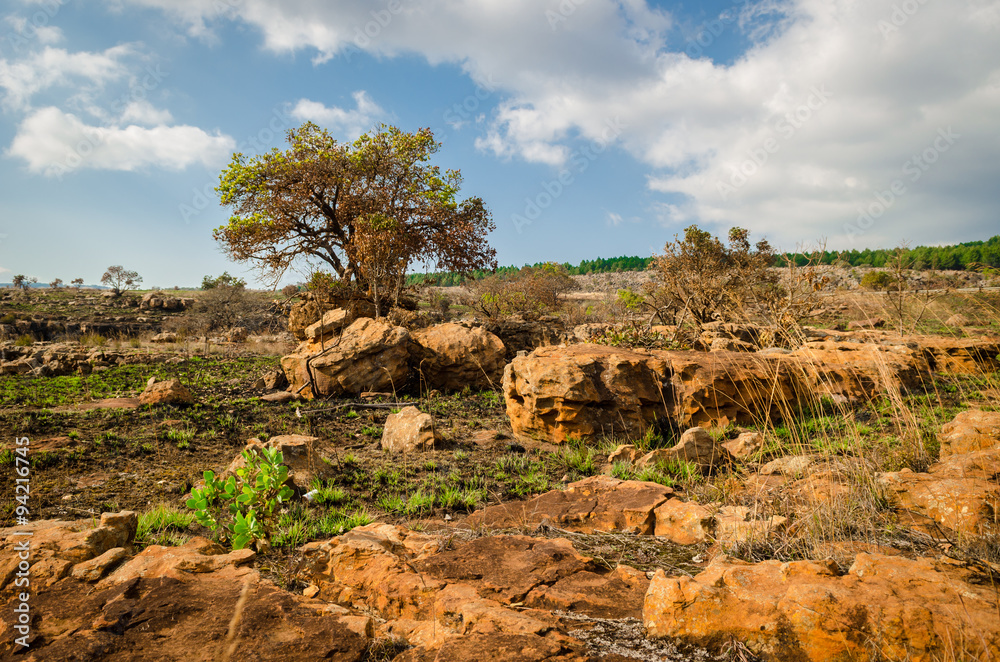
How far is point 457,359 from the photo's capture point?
1073 centimetres

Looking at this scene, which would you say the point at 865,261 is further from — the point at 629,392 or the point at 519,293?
the point at 629,392

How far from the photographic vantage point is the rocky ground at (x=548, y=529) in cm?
191

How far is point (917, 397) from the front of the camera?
7301 mm

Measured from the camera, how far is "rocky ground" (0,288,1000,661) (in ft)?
6.26

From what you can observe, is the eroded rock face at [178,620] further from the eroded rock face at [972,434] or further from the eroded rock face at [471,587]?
the eroded rock face at [972,434]

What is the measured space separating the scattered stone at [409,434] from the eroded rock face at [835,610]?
4.56 meters

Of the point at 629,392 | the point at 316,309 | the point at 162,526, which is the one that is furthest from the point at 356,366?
the point at 162,526

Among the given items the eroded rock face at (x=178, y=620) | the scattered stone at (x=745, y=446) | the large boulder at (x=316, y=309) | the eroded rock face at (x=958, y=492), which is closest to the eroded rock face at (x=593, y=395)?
the scattered stone at (x=745, y=446)

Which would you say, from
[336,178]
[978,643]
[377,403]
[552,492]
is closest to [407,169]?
[336,178]

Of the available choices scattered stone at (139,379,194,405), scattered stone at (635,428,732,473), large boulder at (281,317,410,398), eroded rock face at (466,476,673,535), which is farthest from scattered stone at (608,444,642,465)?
scattered stone at (139,379,194,405)

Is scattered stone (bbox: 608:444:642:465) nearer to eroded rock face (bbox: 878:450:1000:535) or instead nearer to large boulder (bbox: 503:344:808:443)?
large boulder (bbox: 503:344:808:443)

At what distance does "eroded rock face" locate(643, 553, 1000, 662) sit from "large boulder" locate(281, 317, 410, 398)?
27.1 ft

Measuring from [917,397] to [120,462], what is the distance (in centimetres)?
1105

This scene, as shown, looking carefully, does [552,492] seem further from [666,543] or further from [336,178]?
[336,178]
